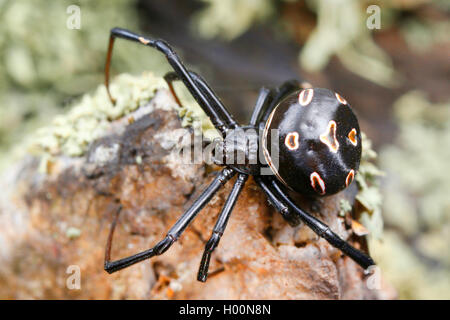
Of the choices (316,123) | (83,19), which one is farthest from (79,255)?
(83,19)

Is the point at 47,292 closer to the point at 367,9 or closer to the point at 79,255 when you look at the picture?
the point at 79,255

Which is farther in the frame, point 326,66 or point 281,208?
point 326,66

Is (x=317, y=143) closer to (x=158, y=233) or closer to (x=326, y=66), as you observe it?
(x=158, y=233)

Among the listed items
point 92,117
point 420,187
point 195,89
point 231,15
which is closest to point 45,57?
point 231,15

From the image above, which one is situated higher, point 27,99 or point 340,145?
point 340,145

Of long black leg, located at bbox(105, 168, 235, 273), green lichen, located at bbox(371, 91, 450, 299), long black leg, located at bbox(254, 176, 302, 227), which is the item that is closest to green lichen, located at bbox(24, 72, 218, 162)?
long black leg, located at bbox(105, 168, 235, 273)
